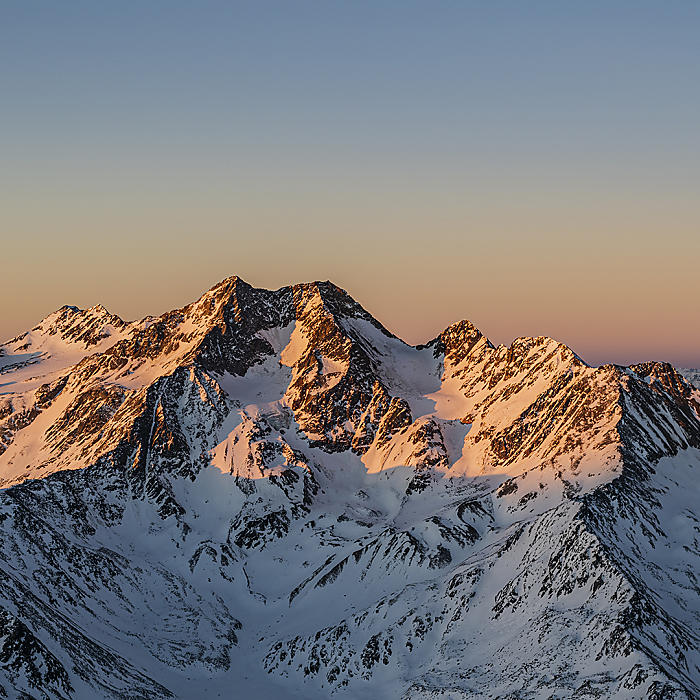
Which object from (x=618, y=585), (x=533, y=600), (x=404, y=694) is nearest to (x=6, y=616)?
(x=404, y=694)

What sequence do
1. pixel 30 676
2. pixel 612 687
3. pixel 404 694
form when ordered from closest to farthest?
pixel 612 687 < pixel 30 676 < pixel 404 694

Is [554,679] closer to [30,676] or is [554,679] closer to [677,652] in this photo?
[677,652]

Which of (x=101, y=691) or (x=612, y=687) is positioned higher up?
(x=612, y=687)

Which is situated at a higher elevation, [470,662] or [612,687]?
[612,687]

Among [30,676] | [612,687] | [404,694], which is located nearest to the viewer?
[612,687]

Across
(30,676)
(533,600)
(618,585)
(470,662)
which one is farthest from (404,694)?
(30,676)

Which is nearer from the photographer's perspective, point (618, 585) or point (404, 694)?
point (618, 585)


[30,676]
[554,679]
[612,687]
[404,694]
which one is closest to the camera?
[612,687]

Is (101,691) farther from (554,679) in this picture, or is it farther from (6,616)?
(554,679)

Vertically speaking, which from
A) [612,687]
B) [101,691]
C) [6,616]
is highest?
[612,687]
